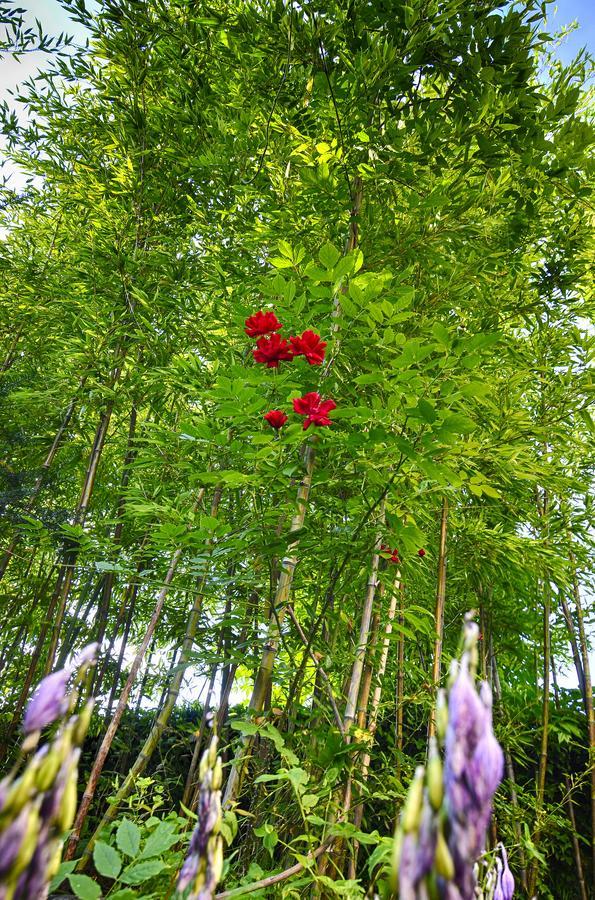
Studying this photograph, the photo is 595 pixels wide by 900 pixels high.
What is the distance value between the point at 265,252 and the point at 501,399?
1.47 m

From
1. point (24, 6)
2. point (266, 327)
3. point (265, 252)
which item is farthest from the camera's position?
point (265, 252)

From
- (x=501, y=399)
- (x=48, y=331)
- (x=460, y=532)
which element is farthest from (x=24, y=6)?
(x=460, y=532)

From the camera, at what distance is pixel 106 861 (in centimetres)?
76

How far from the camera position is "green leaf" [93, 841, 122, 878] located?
0.73 meters

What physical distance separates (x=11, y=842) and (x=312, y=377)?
137cm

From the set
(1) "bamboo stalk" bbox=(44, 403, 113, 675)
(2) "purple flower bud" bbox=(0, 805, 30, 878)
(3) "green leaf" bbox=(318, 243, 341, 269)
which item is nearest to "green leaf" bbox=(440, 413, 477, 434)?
(3) "green leaf" bbox=(318, 243, 341, 269)

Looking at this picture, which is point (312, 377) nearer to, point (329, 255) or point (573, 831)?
point (329, 255)

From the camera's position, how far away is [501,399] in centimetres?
Result: 257

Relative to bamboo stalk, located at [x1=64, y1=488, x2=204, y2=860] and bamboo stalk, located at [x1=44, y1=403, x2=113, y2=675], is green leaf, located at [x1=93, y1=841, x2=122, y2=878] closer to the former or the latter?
bamboo stalk, located at [x1=64, y1=488, x2=204, y2=860]

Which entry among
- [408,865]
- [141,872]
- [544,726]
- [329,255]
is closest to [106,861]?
[141,872]

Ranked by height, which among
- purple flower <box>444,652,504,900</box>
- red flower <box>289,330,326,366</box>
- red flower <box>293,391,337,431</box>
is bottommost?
purple flower <box>444,652,504,900</box>

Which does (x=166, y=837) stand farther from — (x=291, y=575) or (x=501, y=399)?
(x=501, y=399)

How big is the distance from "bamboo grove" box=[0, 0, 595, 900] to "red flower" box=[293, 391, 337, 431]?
0.07 meters

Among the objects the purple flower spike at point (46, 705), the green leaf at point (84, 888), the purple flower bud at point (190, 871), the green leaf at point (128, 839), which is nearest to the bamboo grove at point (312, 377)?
the green leaf at point (84, 888)
